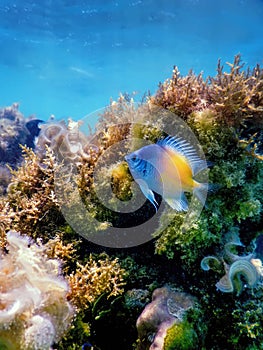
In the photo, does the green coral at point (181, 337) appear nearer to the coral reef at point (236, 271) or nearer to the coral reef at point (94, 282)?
the coral reef at point (236, 271)

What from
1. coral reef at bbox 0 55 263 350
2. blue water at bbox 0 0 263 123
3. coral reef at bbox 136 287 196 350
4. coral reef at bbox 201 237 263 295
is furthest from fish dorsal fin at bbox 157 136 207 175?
blue water at bbox 0 0 263 123

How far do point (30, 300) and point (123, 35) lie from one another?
28628 millimetres

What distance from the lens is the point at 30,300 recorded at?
7.41ft

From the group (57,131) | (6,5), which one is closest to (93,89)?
(6,5)

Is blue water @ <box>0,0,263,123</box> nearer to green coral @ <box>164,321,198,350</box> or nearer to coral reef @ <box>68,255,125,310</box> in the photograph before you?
coral reef @ <box>68,255,125,310</box>

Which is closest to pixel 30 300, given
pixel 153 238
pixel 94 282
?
pixel 94 282

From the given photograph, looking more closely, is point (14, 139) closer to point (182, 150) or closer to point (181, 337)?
point (182, 150)

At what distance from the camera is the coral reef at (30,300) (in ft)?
6.98

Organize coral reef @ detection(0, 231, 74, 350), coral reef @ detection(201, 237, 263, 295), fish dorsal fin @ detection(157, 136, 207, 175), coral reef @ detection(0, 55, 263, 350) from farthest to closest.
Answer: coral reef @ detection(201, 237, 263, 295) < coral reef @ detection(0, 55, 263, 350) < fish dorsal fin @ detection(157, 136, 207, 175) < coral reef @ detection(0, 231, 74, 350)

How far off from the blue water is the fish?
12161 mm

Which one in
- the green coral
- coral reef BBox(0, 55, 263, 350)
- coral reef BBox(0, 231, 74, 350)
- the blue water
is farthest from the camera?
the blue water

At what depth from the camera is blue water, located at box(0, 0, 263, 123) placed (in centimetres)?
2158

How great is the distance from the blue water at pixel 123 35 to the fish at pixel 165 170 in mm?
12161

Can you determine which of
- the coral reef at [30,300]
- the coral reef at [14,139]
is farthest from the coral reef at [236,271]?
the coral reef at [14,139]
